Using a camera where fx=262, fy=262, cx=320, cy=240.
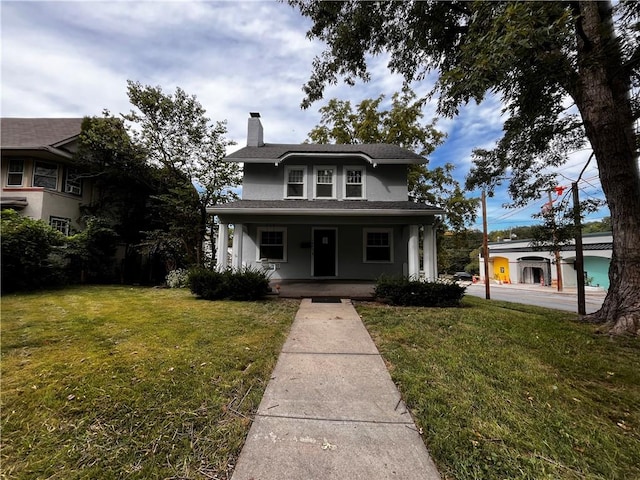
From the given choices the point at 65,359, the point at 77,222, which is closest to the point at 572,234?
the point at 65,359

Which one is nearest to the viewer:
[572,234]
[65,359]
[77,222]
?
[65,359]

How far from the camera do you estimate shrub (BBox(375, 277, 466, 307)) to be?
23.7 feet

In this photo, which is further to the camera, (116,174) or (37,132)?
(37,132)

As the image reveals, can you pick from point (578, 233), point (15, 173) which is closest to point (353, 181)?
point (578, 233)

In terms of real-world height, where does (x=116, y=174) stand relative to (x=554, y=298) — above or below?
above

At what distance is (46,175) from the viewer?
12.4m

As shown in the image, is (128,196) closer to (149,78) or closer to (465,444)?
(149,78)

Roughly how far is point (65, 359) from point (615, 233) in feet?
33.2

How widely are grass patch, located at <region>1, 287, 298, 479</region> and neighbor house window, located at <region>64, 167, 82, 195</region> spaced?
1062 centimetres

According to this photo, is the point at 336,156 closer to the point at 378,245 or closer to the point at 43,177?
the point at 378,245

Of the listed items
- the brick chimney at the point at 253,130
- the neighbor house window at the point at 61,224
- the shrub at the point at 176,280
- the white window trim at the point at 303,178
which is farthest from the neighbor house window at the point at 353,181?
the neighbor house window at the point at 61,224

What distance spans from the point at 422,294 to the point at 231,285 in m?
5.37

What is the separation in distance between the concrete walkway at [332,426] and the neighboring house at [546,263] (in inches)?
904

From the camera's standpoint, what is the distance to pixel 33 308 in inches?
256
